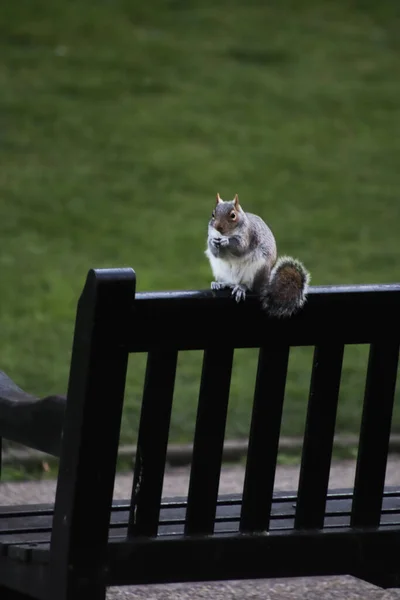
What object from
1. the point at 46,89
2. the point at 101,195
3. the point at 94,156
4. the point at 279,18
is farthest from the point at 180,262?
the point at 279,18

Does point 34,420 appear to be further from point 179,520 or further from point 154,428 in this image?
point 179,520

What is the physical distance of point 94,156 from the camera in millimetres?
11062

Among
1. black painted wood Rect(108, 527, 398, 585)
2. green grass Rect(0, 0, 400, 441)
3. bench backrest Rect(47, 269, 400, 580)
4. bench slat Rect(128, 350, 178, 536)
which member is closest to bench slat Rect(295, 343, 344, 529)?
bench backrest Rect(47, 269, 400, 580)

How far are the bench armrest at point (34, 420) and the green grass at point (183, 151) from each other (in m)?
3.07

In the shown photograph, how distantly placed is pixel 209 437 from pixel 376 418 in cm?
38

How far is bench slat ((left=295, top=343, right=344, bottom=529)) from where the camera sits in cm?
341

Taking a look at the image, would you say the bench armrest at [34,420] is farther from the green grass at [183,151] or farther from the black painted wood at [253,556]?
the green grass at [183,151]

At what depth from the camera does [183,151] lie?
11180 mm

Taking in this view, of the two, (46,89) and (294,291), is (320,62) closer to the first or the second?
(46,89)

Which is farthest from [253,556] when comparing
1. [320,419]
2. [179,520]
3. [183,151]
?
[183,151]

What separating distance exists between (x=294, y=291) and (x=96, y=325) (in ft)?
1.46

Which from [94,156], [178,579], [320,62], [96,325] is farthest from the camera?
[320,62]

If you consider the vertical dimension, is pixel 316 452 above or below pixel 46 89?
below

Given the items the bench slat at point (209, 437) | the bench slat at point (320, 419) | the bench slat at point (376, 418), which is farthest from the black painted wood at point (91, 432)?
Result: the bench slat at point (376, 418)
